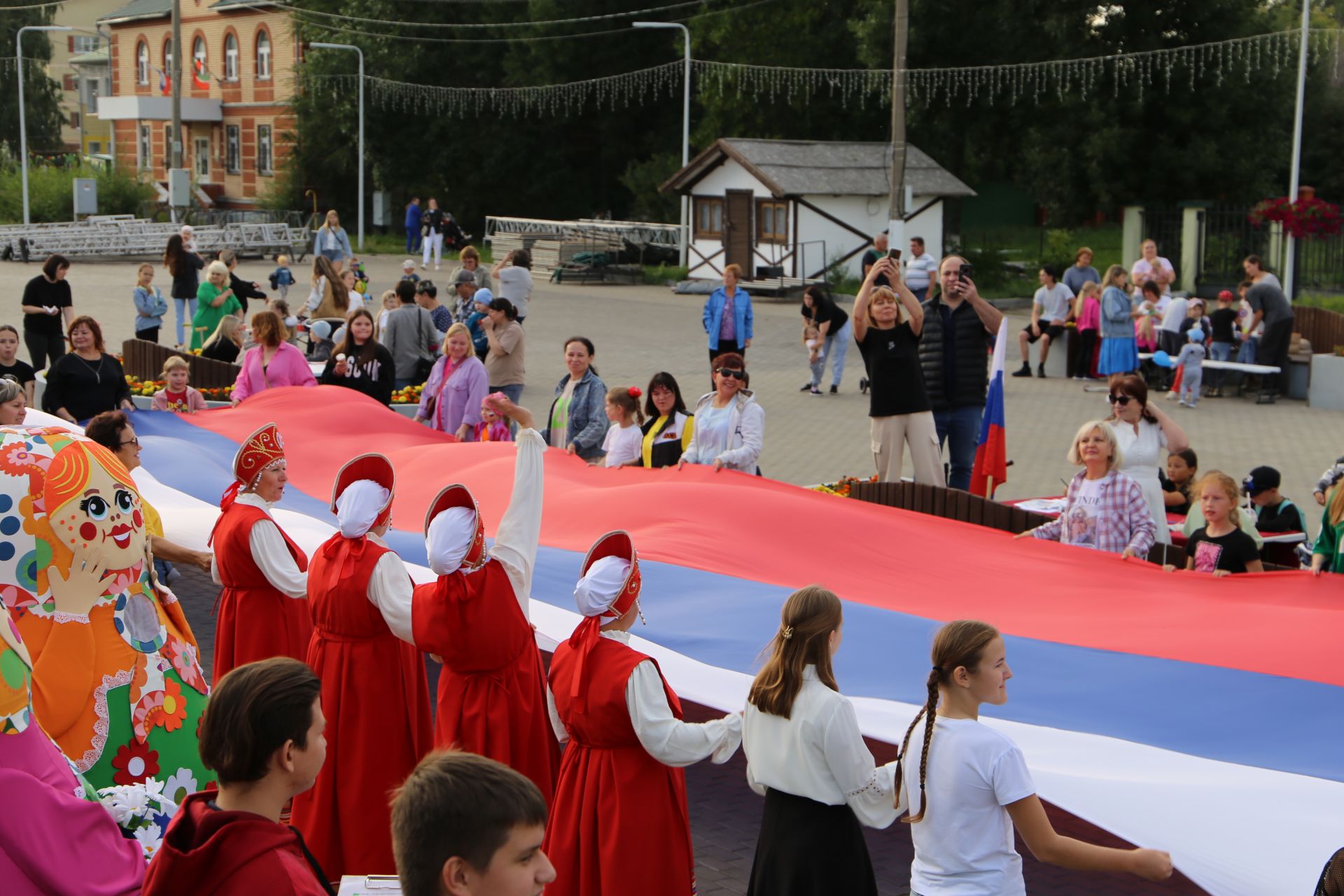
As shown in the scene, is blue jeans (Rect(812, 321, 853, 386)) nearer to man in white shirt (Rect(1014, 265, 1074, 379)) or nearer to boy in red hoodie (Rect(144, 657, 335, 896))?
man in white shirt (Rect(1014, 265, 1074, 379))

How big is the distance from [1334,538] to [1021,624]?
1.81m

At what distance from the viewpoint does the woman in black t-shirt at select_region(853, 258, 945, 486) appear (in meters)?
10.9

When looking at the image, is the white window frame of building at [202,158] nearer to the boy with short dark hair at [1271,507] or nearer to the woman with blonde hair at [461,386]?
the woman with blonde hair at [461,386]

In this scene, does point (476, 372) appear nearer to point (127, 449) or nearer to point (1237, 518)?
point (127, 449)

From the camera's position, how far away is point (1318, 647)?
20.4 ft

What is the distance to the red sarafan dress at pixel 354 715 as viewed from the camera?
5758 millimetres

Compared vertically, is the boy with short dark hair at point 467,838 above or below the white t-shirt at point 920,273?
below

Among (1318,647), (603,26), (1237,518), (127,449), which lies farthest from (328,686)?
(603,26)

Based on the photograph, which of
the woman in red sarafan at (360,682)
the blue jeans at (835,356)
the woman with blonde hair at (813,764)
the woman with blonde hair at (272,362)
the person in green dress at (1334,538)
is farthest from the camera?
the blue jeans at (835,356)

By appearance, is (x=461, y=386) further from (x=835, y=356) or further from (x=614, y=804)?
(x=835, y=356)

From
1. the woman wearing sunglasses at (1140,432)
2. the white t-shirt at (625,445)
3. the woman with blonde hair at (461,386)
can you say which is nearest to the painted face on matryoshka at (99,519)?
the white t-shirt at (625,445)

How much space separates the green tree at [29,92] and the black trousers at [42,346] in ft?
167

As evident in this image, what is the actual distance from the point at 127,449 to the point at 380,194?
4625 cm

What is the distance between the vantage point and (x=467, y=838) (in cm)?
270
